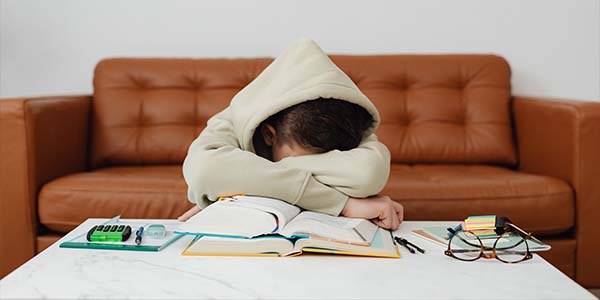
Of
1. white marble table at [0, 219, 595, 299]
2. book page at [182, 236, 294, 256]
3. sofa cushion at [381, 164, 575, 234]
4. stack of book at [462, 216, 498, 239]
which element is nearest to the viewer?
white marble table at [0, 219, 595, 299]

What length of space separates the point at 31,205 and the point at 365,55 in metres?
1.47

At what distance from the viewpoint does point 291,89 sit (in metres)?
1.31

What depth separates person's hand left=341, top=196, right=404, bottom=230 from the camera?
1.24 m

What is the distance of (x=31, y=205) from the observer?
1.93m

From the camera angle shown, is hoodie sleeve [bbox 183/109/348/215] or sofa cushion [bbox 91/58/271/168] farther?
sofa cushion [bbox 91/58/271/168]

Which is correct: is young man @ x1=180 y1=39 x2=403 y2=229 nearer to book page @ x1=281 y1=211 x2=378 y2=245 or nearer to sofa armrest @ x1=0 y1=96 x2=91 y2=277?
book page @ x1=281 y1=211 x2=378 y2=245

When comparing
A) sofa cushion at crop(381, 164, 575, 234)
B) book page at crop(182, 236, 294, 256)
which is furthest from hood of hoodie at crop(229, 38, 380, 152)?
sofa cushion at crop(381, 164, 575, 234)

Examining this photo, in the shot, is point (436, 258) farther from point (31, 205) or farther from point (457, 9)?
point (457, 9)

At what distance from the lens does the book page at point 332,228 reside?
1089 mm

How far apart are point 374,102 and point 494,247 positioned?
1454 mm

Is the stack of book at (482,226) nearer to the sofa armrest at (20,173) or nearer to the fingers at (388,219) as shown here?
the fingers at (388,219)

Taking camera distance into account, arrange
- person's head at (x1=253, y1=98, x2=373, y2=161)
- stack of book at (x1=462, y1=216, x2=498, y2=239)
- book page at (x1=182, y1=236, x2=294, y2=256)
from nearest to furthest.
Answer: book page at (x1=182, y1=236, x2=294, y2=256) < stack of book at (x1=462, y1=216, x2=498, y2=239) < person's head at (x1=253, y1=98, x2=373, y2=161)

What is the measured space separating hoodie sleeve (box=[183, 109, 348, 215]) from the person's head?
0.27ft

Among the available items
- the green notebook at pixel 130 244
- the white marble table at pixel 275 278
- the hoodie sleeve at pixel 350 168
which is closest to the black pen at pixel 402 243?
the white marble table at pixel 275 278
